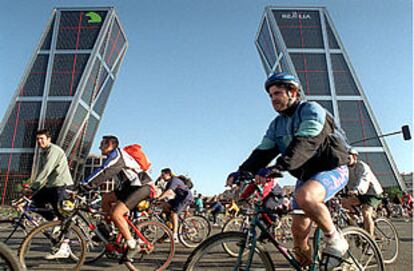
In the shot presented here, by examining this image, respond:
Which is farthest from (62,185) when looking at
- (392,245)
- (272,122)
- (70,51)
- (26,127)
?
(70,51)

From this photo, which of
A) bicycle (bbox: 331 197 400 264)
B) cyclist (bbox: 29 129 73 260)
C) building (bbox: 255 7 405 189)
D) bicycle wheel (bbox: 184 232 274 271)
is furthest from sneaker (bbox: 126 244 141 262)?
building (bbox: 255 7 405 189)

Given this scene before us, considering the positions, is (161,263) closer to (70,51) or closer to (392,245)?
(392,245)

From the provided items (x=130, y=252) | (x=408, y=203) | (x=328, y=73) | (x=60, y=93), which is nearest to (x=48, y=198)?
(x=130, y=252)

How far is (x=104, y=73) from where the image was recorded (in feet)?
170

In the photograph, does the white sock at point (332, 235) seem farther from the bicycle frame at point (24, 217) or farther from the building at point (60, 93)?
the building at point (60, 93)

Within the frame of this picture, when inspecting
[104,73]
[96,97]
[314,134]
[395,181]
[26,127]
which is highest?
[104,73]

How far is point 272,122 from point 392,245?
2882 mm

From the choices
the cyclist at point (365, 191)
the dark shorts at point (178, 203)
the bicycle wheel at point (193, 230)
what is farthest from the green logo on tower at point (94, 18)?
the cyclist at point (365, 191)

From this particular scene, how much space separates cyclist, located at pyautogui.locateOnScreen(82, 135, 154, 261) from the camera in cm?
313

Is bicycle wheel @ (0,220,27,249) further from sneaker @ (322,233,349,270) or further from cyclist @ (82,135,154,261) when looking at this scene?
sneaker @ (322,233,349,270)

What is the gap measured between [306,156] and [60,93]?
147ft

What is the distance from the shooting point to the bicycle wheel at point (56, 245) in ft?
10.1

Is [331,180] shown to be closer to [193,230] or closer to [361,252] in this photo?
[361,252]

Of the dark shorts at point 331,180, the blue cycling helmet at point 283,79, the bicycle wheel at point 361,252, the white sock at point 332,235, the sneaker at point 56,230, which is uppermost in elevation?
the blue cycling helmet at point 283,79
